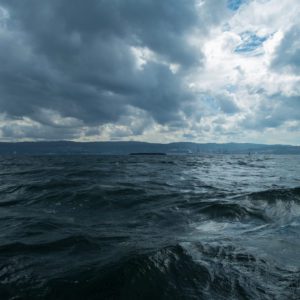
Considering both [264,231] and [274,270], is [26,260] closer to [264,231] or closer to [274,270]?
[274,270]

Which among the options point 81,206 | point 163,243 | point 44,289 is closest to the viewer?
point 44,289

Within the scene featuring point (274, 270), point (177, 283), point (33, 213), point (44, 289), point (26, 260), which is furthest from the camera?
point (33, 213)

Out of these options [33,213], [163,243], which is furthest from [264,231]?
[33,213]

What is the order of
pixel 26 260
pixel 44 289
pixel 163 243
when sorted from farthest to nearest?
pixel 163 243
pixel 26 260
pixel 44 289

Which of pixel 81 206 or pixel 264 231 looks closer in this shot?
pixel 264 231

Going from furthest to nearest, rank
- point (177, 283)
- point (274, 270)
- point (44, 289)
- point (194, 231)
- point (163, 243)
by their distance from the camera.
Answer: point (194, 231)
point (163, 243)
point (274, 270)
point (177, 283)
point (44, 289)

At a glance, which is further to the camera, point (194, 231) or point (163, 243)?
point (194, 231)

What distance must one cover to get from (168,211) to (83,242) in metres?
5.66

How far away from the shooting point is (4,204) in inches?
565

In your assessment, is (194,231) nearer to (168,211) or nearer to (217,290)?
(168,211)

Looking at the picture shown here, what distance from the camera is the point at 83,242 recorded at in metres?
8.16

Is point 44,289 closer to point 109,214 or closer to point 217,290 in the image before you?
point 217,290

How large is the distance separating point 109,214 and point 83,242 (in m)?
4.20

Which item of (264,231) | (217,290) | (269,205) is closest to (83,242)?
(217,290)
